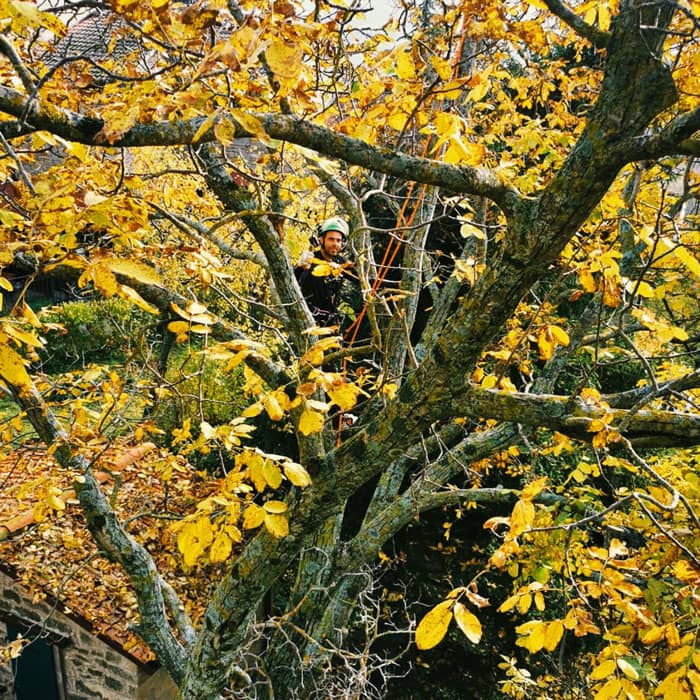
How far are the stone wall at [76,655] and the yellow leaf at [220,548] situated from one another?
10.8 feet

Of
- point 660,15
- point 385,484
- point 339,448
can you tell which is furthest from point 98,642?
point 660,15

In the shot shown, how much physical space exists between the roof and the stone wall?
0.97 feet

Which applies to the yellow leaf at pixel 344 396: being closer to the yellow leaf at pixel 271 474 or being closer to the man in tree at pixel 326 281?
the yellow leaf at pixel 271 474

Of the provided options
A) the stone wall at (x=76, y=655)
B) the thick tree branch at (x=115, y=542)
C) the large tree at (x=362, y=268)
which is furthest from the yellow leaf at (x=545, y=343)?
the stone wall at (x=76, y=655)

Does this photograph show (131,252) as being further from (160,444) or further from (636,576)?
(160,444)

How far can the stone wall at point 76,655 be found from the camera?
482 cm

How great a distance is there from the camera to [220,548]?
223cm

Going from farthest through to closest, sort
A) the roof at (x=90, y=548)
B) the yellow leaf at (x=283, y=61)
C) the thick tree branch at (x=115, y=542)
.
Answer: the roof at (x=90, y=548) → the thick tree branch at (x=115, y=542) → the yellow leaf at (x=283, y=61)

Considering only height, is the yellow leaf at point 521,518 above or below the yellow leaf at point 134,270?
below

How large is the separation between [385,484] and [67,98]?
396 centimetres

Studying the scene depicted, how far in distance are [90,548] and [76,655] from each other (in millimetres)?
914

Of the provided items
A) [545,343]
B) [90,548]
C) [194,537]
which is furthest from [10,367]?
[90,548]

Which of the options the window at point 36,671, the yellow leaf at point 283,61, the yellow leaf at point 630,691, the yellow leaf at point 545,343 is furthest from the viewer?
the window at point 36,671

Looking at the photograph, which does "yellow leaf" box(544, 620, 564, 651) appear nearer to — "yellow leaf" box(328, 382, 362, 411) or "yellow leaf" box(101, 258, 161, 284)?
"yellow leaf" box(328, 382, 362, 411)
